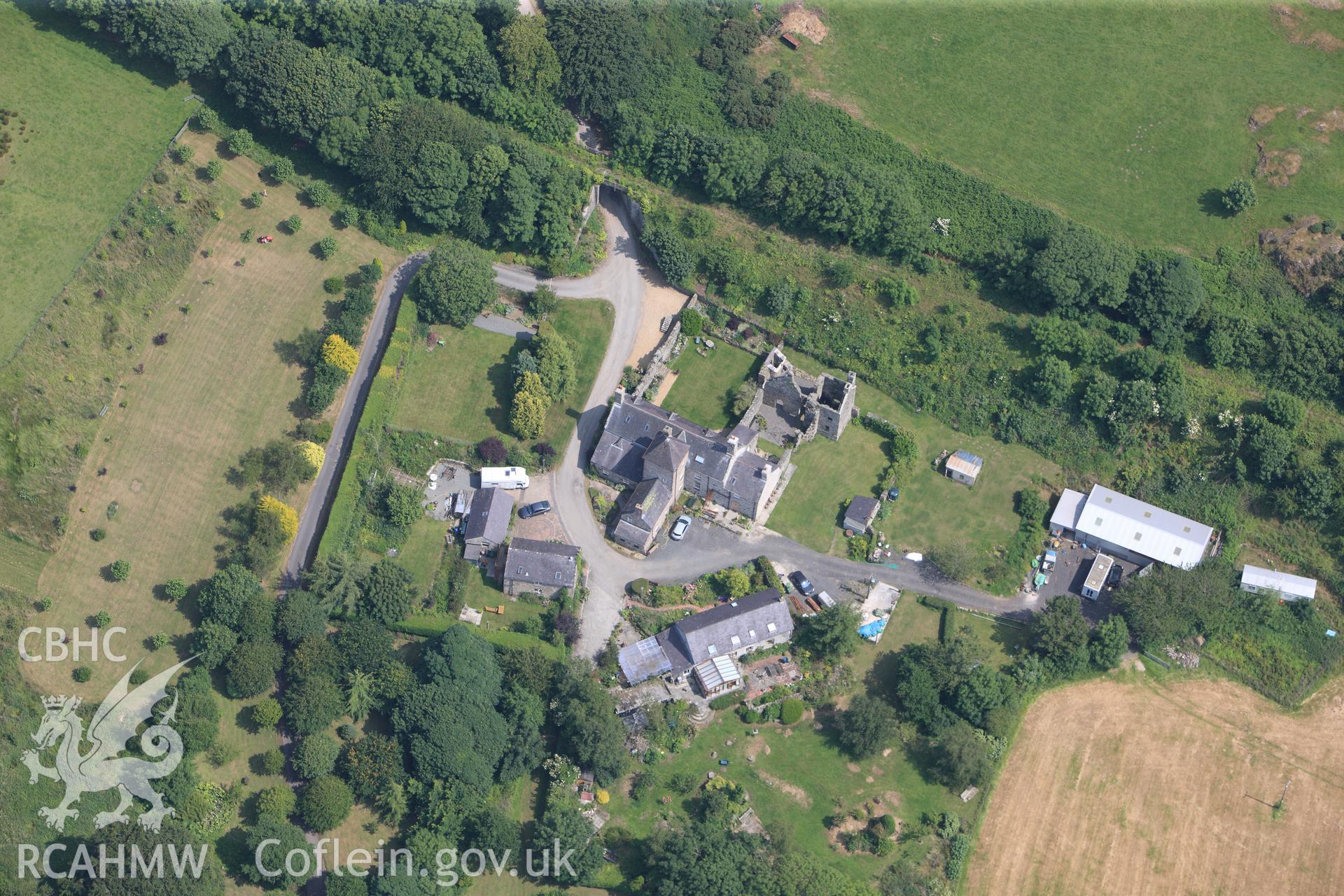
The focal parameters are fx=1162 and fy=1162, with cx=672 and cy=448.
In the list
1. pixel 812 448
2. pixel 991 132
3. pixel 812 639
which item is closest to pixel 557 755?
pixel 812 639

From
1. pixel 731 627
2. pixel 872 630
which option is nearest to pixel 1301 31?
pixel 872 630

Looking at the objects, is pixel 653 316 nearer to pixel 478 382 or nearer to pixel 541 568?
pixel 478 382

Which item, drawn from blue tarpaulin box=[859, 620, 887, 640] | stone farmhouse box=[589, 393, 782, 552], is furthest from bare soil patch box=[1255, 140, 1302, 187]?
blue tarpaulin box=[859, 620, 887, 640]

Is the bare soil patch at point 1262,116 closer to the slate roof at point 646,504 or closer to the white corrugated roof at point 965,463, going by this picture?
the white corrugated roof at point 965,463

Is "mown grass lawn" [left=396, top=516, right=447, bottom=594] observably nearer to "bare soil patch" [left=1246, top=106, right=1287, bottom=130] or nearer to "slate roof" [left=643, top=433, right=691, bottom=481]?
"slate roof" [left=643, top=433, right=691, bottom=481]

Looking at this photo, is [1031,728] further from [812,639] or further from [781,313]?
[781,313]
